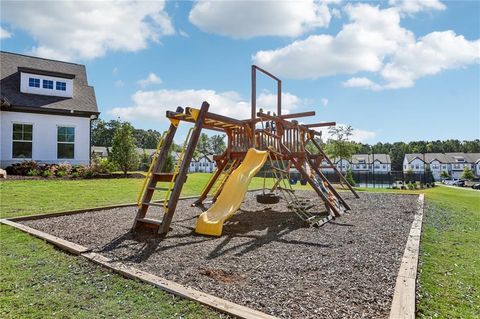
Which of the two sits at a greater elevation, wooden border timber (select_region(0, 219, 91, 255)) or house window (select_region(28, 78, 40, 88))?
house window (select_region(28, 78, 40, 88))

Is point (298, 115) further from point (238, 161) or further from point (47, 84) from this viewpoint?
point (47, 84)

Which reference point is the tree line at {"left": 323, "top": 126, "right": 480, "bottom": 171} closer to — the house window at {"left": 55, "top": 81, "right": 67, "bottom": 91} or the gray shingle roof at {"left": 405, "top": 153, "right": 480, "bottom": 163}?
the gray shingle roof at {"left": 405, "top": 153, "right": 480, "bottom": 163}

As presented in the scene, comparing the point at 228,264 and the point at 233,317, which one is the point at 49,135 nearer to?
the point at 228,264

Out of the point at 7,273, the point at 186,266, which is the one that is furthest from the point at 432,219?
the point at 7,273

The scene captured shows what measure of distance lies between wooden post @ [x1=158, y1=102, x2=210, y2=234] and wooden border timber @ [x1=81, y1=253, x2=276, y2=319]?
1589 mm

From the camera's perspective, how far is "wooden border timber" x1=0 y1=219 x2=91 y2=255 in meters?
4.76

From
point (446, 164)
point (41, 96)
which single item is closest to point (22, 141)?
point (41, 96)

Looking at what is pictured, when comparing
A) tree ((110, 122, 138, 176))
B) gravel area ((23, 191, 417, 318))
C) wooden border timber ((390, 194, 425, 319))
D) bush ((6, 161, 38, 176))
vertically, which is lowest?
gravel area ((23, 191, 417, 318))

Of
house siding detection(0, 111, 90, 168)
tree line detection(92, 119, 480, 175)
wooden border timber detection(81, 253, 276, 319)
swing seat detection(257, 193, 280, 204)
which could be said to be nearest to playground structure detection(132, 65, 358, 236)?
swing seat detection(257, 193, 280, 204)

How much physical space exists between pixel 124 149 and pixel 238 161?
36.8 feet

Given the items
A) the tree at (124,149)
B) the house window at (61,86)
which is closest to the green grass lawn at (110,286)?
the tree at (124,149)

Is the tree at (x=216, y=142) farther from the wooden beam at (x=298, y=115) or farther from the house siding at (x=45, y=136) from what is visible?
the wooden beam at (x=298, y=115)

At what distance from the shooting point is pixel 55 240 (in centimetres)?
525

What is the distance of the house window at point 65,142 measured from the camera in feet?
61.6
